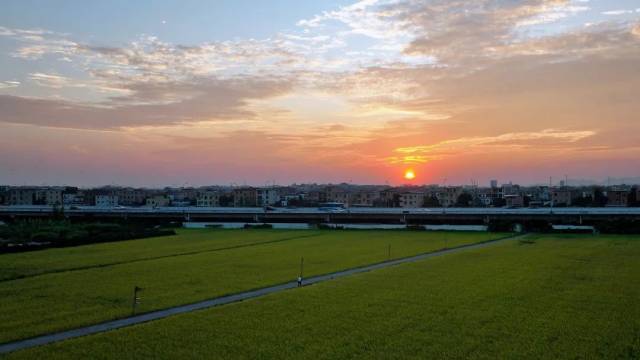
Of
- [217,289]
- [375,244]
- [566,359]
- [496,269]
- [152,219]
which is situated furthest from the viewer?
[152,219]

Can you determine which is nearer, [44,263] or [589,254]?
[44,263]

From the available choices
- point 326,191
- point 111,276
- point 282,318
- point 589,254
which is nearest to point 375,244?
point 589,254

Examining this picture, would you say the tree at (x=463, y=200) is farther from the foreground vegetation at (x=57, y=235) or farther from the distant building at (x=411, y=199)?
the foreground vegetation at (x=57, y=235)

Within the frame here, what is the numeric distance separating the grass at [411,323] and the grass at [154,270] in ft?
8.56

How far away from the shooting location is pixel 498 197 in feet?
432

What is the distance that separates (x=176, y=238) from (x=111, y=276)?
78.5 ft

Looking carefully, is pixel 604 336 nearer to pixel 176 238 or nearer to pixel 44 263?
pixel 44 263

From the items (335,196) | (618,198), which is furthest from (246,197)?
(618,198)

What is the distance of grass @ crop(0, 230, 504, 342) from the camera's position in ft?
55.9

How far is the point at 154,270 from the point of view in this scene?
88.8 ft

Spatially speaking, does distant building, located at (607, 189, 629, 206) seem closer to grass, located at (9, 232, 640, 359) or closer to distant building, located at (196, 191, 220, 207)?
distant building, located at (196, 191, 220, 207)

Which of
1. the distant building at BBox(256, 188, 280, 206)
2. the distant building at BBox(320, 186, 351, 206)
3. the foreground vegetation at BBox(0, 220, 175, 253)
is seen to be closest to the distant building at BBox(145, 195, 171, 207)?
the distant building at BBox(256, 188, 280, 206)

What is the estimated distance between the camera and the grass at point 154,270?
17.0 meters

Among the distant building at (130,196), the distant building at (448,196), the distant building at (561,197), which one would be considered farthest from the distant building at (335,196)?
the distant building at (130,196)
